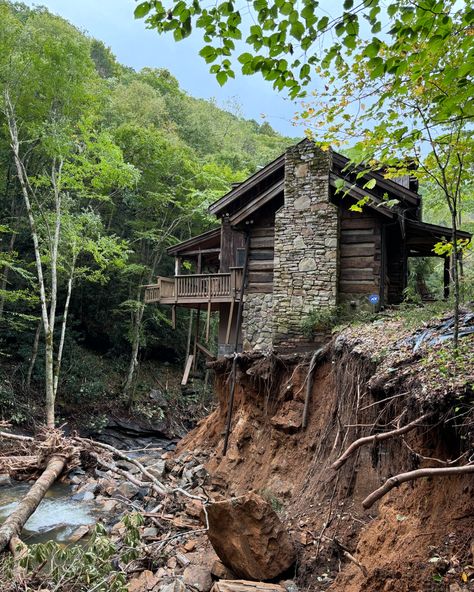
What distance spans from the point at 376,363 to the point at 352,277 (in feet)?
18.5

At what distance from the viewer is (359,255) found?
446 inches

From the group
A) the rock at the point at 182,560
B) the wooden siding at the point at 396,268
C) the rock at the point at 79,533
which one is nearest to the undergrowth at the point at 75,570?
the rock at the point at 182,560

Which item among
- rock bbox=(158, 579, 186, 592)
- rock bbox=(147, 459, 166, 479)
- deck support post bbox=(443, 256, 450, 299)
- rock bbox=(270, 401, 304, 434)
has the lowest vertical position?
rock bbox=(147, 459, 166, 479)

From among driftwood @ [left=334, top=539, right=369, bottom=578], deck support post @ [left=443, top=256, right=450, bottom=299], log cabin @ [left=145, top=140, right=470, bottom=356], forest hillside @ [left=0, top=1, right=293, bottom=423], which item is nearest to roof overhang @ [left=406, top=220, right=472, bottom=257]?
log cabin @ [left=145, top=140, right=470, bottom=356]

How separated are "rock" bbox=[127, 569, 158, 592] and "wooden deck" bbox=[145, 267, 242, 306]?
869cm

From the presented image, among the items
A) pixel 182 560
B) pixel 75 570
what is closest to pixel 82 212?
pixel 75 570

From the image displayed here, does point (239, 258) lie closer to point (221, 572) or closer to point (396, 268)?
point (396, 268)

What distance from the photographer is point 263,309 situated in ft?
39.1

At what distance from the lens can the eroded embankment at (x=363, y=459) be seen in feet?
12.0

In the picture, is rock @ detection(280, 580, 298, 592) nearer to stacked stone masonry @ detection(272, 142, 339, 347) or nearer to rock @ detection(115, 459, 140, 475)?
stacked stone masonry @ detection(272, 142, 339, 347)

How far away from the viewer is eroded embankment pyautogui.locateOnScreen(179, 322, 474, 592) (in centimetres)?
364

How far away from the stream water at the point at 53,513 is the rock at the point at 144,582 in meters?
3.17

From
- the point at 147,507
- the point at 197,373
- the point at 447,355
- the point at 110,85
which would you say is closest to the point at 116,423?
the point at 197,373

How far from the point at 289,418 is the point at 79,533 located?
4.89 meters
